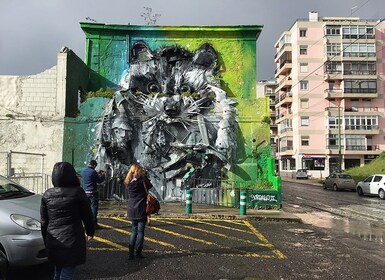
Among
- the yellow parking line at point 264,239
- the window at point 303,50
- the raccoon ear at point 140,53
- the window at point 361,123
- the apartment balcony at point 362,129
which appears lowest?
the yellow parking line at point 264,239

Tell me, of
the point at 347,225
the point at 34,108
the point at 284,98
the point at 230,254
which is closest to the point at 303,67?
the point at 284,98

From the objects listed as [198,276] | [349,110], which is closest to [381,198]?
[198,276]

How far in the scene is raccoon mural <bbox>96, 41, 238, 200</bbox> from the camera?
661 inches

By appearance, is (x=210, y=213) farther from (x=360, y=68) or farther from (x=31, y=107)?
(x=360, y=68)

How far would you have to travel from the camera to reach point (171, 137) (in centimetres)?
1722

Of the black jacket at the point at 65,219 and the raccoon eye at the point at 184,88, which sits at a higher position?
the raccoon eye at the point at 184,88

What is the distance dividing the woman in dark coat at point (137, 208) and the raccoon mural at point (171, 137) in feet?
30.9

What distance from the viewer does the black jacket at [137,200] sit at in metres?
6.99

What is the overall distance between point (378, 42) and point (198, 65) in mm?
52595

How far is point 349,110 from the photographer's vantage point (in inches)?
2409

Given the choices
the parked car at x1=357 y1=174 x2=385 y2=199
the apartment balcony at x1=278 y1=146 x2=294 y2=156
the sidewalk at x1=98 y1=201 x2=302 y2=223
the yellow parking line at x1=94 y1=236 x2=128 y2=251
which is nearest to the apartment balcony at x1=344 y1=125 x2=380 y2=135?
the apartment balcony at x1=278 y1=146 x2=294 y2=156

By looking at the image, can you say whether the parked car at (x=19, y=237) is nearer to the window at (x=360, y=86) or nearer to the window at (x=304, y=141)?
the window at (x=304, y=141)

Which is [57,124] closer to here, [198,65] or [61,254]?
[198,65]

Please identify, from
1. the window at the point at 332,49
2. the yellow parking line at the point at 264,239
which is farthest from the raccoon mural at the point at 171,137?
the window at the point at 332,49
